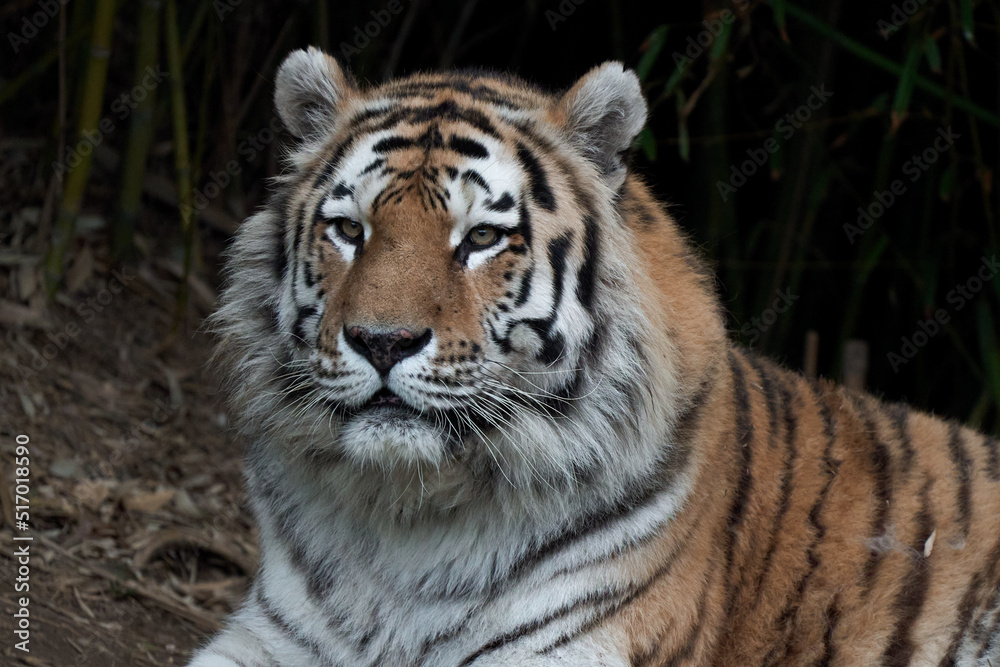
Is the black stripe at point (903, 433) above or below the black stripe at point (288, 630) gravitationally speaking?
above

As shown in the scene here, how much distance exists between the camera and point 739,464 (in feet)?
7.91

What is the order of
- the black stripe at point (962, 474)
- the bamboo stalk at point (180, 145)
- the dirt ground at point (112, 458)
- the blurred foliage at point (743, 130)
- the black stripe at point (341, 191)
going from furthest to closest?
the blurred foliage at point (743, 130) → the bamboo stalk at point (180, 145) → the dirt ground at point (112, 458) → the black stripe at point (962, 474) → the black stripe at point (341, 191)

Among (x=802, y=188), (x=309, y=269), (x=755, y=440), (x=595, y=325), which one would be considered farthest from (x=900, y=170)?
(x=309, y=269)

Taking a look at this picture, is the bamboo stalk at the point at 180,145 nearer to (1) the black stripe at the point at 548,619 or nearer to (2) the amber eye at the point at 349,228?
(2) the amber eye at the point at 349,228

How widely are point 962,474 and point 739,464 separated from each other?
622 mm

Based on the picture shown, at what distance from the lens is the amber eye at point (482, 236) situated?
2.14 m

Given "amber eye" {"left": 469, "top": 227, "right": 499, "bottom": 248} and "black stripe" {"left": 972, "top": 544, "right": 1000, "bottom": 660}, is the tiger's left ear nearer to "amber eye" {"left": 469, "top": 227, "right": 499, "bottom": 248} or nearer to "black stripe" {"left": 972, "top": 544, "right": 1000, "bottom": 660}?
"amber eye" {"left": 469, "top": 227, "right": 499, "bottom": 248}

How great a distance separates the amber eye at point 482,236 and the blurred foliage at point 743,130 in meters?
1.90

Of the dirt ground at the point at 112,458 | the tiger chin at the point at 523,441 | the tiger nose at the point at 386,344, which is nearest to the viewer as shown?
the tiger nose at the point at 386,344

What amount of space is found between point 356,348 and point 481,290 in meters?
0.27

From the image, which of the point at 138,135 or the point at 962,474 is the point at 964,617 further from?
the point at 138,135

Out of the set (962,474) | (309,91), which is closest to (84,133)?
(309,91)

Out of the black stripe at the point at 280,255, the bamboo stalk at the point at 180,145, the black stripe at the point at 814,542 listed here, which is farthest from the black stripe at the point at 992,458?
the bamboo stalk at the point at 180,145

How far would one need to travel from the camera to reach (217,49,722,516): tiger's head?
2.03m
